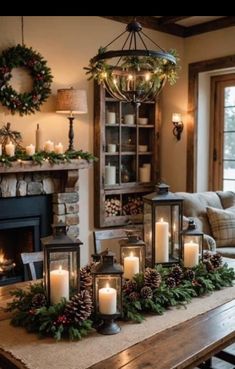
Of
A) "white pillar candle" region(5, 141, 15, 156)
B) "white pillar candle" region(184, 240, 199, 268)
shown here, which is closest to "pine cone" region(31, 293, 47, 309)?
"white pillar candle" region(184, 240, 199, 268)

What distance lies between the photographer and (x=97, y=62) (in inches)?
83.3

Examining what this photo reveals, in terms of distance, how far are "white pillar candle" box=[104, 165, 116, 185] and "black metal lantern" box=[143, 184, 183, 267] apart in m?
2.48

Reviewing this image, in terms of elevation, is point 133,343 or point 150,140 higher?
point 150,140

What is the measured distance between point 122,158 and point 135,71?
279cm

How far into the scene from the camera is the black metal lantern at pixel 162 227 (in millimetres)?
2029

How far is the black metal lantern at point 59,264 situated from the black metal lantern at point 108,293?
107 mm

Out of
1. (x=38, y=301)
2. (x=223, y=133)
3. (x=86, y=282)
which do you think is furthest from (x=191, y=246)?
(x=223, y=133)

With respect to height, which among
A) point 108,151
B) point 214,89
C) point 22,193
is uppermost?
point 214,89

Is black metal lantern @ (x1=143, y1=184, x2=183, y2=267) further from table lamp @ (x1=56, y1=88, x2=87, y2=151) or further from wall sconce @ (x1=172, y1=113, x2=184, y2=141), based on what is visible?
wall sconce @ (x1=172, y1=113, x2=184, y2=141)

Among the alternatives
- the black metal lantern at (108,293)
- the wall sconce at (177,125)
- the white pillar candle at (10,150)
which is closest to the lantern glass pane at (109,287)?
the black metal lantern at (108,293)

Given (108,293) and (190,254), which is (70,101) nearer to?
(190,254)

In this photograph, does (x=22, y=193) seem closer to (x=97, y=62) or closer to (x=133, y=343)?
(x=97, y=62)

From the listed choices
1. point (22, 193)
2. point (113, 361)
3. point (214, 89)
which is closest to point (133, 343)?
point (113, 361)

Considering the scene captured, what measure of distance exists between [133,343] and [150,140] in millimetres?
3775
